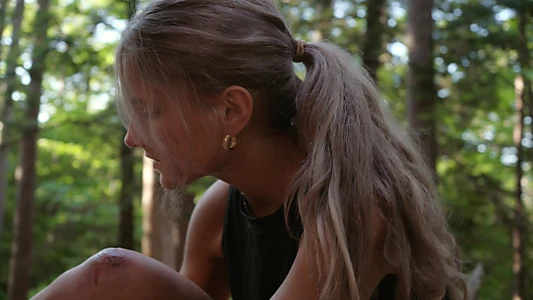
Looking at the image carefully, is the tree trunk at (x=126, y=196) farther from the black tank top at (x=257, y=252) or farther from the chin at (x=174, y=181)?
the chin at (x=174, y=181)

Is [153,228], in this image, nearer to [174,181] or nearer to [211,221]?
[211,221]

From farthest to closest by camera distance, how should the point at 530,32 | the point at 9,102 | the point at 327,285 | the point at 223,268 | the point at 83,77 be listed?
the point at 83,77
the point at 9,102
the point at 530,32
the point at 223,268
the point at 327,285

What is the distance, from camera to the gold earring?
1289mm

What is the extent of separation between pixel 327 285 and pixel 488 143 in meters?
5.31

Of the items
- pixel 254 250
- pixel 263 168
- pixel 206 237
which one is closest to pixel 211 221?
pixel 206 237

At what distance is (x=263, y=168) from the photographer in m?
1.37

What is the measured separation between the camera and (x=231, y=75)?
1234mm

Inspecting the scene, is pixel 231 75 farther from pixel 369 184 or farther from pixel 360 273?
pixel 360 273

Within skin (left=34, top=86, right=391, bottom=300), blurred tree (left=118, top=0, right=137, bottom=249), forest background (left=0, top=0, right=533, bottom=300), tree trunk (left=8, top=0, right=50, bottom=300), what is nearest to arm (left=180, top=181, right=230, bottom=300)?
skin (left=34, top=86, right=391, bottom=300)

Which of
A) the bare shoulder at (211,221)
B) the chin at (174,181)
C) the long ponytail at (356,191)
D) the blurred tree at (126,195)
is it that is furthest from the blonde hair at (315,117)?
the blurred tree at (126,195)

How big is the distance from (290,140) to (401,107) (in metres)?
2.74

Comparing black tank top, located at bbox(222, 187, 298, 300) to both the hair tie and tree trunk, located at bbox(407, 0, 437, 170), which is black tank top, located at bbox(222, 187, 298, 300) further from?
tree trunk, located at bbox(407, 0, 437, 170)

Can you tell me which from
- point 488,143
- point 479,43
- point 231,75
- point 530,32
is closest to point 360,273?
point 231,75

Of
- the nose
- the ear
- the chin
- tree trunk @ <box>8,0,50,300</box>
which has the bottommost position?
tree trunk @ <box>8,0,50,300</box>
